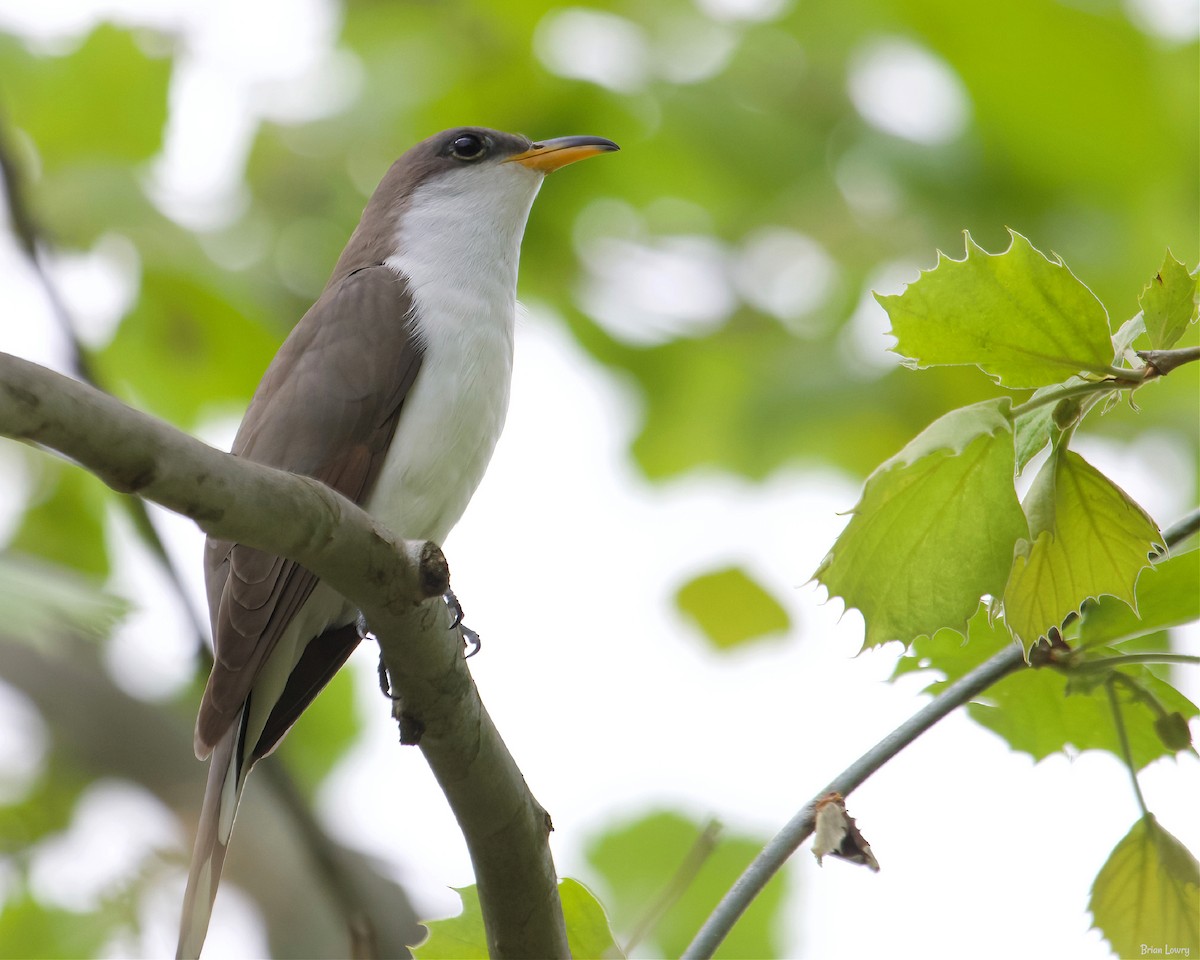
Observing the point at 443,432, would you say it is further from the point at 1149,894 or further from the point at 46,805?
the point at 46,805

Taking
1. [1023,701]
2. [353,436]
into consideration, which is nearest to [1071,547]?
[1023,701]

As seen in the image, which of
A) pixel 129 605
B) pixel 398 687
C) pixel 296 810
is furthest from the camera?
pixel 296 810

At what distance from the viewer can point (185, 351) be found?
5.58 metres

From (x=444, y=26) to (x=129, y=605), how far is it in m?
4.47

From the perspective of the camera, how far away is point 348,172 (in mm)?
6457

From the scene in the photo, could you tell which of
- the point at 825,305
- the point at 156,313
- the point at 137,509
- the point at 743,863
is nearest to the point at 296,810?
the point at 137,509

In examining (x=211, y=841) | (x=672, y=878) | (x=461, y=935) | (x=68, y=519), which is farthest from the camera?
(x=68, y=519)

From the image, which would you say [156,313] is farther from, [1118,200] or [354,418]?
[1118,200]

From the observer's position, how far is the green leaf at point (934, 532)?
79.4 inches

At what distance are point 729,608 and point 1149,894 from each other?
13.8ft

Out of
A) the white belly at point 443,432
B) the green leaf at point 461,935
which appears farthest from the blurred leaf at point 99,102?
the green leaf at point 461,935

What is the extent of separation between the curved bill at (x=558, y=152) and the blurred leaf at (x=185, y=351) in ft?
4.23

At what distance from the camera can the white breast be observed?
432cm

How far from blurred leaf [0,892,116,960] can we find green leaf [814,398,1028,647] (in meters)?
3.69
